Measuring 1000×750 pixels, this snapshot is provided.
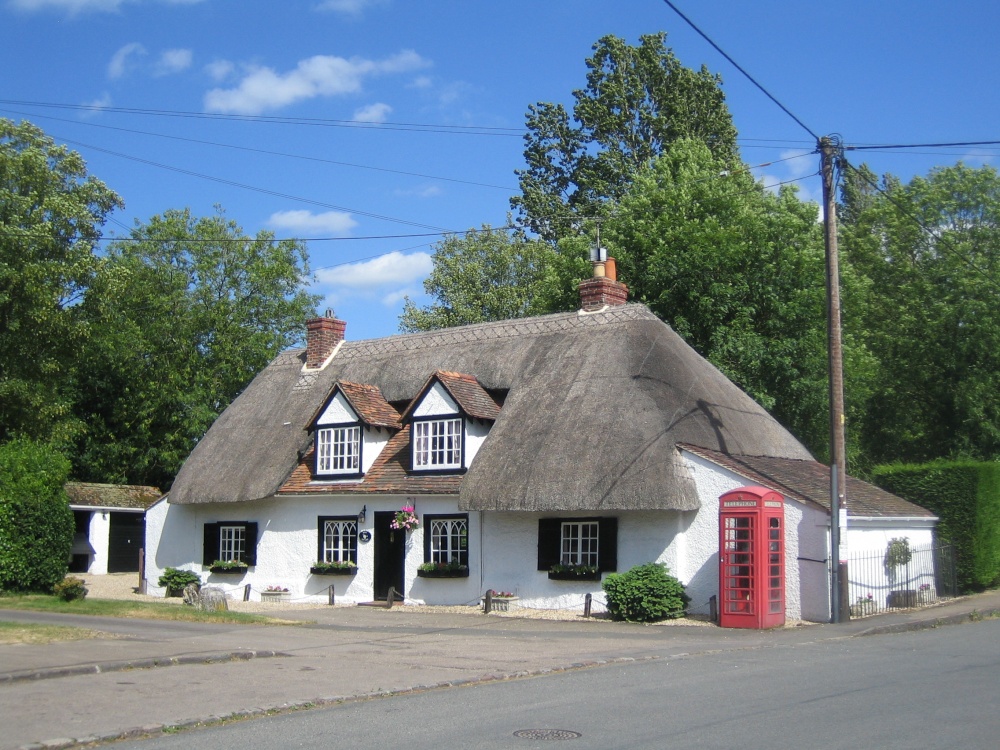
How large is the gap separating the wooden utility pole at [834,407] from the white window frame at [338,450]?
11.9 m

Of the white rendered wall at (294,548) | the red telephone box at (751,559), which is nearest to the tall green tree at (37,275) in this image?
the white rendered wall at (294,548)

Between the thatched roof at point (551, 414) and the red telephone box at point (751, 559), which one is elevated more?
the thatched roof at point (551, 414)

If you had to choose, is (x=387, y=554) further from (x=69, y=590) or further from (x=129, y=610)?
(x=69, y=590)

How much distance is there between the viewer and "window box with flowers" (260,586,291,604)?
2664cm

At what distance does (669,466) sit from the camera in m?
21.1

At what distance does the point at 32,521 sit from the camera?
24422mm

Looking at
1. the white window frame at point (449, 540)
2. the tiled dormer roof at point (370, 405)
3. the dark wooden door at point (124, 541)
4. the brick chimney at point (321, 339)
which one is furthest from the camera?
the dark wooden door at point (124, 541)

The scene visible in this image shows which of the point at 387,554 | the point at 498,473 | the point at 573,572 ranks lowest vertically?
the point at 573,572

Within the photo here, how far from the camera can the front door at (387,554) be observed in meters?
25.4

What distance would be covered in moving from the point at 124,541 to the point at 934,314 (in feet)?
106

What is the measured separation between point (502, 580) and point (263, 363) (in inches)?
1076

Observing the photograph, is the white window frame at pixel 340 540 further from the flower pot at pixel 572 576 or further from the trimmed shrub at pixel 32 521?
the trimmed shrub at pixel 32 521

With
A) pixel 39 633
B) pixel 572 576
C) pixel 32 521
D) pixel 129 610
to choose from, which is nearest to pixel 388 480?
pixel 572 576

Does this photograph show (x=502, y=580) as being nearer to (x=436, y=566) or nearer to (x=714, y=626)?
(x=436, y=566)
